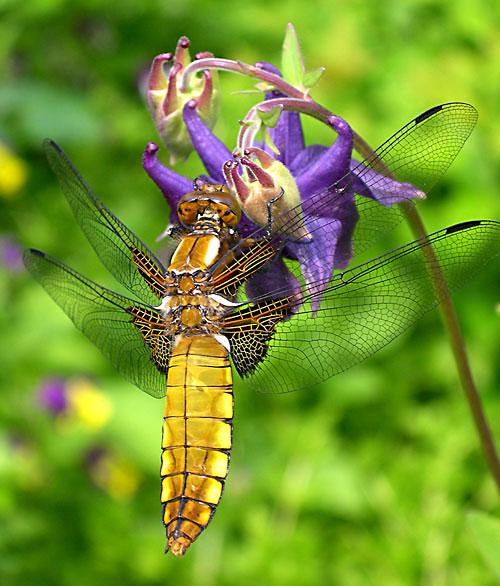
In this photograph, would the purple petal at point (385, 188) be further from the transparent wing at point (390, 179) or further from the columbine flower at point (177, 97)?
the columbine flower at point (177, 97)

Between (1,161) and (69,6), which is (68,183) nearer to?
(1,161)

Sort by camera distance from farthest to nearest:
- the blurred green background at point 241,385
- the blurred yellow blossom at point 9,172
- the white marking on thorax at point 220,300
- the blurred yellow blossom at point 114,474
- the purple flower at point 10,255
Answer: the blurred yellow blossom at point 9,172, the purple flower at point 10,255, the blurred yellow blossom at point 114,474, the blurred green background at point 241,385, the white marking on thorax at point 220,300

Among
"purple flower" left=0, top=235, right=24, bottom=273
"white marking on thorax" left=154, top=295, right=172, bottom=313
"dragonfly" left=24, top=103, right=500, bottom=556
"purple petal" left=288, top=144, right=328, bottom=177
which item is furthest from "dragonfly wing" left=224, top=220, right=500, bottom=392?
"purple flower" left=0, top=235, right=24, bottom=273

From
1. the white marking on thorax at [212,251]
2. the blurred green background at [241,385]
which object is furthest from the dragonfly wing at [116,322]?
the blurred green background at [241,385]

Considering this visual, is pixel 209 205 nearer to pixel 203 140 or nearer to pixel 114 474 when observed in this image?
pixel 203 140

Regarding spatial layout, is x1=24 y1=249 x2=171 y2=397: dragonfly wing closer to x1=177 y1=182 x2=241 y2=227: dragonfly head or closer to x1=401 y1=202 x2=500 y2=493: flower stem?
x1=177 y1=182 x2=241 y2=227: dragonfly head

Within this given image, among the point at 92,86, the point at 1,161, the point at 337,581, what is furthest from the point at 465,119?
the point at 92,86

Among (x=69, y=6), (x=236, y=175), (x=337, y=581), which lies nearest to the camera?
(x=236, y=175)
